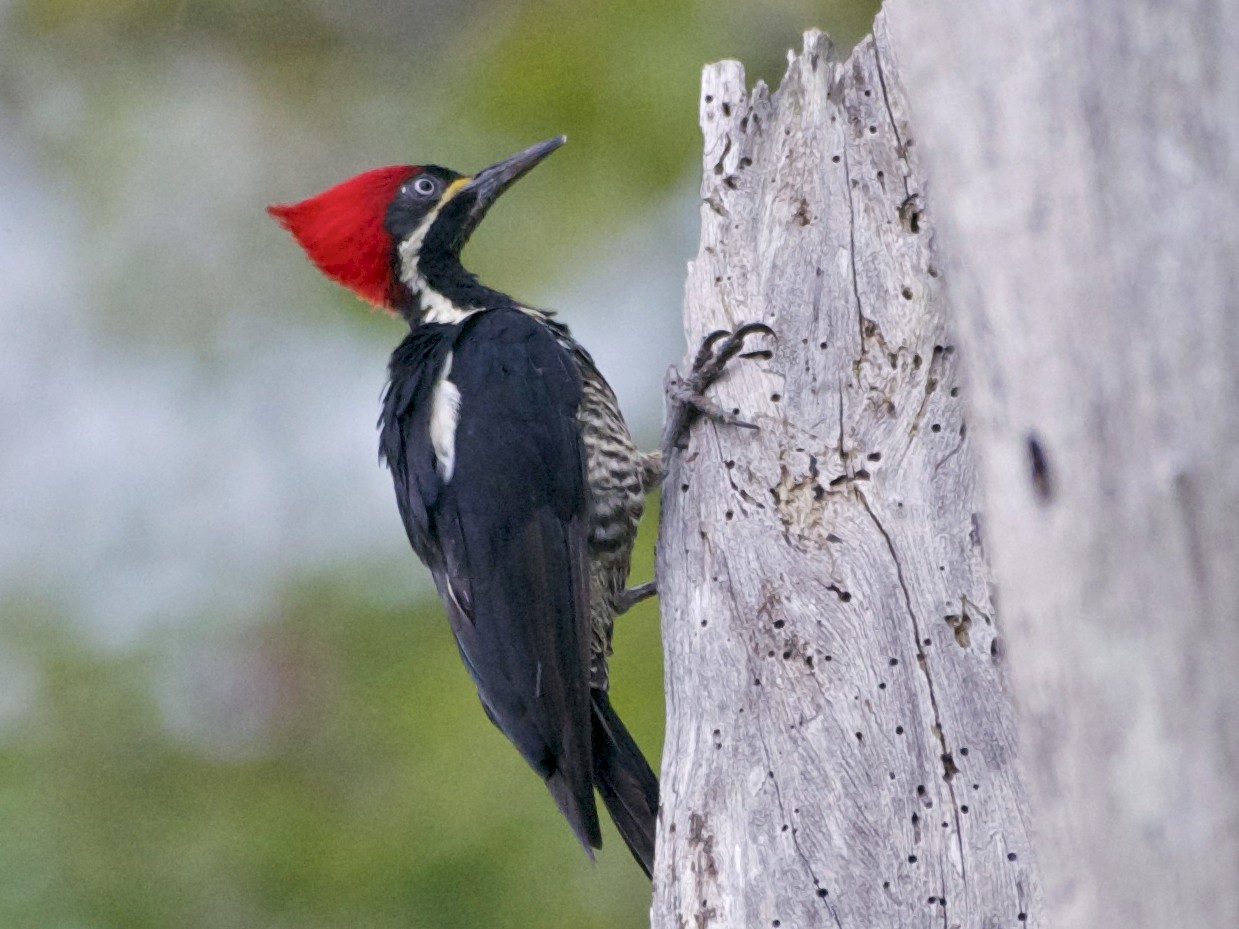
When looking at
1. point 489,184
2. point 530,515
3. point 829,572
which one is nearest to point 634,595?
point 530,515

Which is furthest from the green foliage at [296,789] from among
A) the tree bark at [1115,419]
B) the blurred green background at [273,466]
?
the tree bark at [1115,419]

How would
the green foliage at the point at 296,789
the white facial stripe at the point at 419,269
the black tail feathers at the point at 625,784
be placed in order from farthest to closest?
the green foliage at the point at 296,789
the white facial stripe at the point at 419,269
the black tail feathers at the point at 625,784

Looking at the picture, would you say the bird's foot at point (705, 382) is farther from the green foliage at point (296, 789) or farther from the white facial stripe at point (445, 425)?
the green foliage at point (296, 789)

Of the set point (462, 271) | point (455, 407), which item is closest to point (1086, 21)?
point (455, 407)

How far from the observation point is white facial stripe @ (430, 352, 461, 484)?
3.62 metres

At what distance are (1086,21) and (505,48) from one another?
4.15 m

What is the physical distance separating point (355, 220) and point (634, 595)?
1.32 metres

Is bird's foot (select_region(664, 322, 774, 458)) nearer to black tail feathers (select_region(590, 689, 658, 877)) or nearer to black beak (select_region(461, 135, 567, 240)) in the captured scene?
black tail feathers (select_region(590, 689, 658, 877))

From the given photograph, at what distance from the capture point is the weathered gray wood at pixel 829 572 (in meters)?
2.48

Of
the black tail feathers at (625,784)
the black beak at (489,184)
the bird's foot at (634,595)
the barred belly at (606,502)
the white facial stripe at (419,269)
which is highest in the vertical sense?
the black beak at (489,184)

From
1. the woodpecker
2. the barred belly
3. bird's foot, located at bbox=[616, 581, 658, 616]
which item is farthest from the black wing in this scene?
bird's foot, located at bbox=[616, 581, 658, 616]

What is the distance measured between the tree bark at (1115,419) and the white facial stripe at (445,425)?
2.16 m

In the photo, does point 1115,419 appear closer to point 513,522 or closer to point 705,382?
point 705,382

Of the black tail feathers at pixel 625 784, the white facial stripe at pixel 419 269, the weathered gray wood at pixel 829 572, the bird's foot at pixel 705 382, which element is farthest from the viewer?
the white facial stripe at pixel 419 269
